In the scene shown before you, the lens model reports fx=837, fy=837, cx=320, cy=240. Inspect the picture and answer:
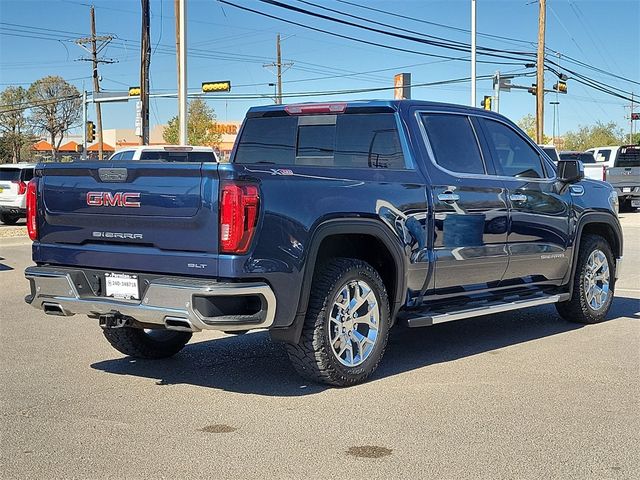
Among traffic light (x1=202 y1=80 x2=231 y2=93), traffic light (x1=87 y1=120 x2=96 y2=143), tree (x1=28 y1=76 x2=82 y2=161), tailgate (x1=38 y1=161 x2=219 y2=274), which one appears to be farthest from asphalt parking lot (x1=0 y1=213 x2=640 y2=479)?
tree (x1=28 y1=76 x2=82 y2=161)

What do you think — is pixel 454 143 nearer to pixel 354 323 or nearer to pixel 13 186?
pixel 354 323

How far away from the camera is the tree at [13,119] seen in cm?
7506

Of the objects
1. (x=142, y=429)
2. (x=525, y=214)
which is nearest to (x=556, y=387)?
(x=525, y=214)

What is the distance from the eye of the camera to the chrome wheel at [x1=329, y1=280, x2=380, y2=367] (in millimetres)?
5770

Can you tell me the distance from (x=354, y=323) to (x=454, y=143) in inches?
76.4

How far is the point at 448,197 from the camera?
21.4 feet

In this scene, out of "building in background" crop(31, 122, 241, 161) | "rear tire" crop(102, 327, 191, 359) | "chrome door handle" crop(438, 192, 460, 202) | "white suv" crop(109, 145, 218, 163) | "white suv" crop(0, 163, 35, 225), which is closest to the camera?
"chrome door handle" crop(438, 192, 460, 202)

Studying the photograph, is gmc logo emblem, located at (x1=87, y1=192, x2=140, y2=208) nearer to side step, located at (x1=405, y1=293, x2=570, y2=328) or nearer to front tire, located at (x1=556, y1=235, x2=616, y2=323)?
side step, located at (x1=405, y1=293, x2=570, y2=328)

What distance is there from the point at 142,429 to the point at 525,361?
3253mm

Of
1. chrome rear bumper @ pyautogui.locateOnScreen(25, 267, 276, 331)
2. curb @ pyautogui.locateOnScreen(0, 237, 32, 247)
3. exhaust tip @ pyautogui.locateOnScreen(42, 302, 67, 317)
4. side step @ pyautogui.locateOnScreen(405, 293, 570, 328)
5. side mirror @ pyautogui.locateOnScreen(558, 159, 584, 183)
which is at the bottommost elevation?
curb @ pyautogui.locateOnScreen(0, 237, 32, 247)

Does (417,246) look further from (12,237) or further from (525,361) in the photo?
(12,237)

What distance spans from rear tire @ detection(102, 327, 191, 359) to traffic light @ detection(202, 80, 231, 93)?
30.4 meters

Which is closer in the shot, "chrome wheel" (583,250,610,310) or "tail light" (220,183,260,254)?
"tail light" (220,183,260,254)

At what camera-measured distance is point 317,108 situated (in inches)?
280
